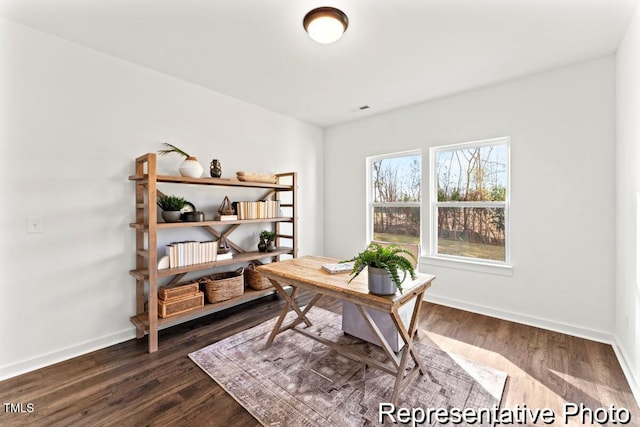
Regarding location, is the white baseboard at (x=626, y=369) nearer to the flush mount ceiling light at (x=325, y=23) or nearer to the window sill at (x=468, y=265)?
the window sill at (x=468, y=265)

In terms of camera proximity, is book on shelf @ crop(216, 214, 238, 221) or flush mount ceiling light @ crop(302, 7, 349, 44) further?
book on shelf @ crop(216, 214, 238, 221)

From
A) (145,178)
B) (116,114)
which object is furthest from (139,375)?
(116,114)

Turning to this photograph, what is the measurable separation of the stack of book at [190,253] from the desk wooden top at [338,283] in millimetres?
822

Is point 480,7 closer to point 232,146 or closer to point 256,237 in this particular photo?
point 232,146

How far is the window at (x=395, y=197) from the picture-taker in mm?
3725

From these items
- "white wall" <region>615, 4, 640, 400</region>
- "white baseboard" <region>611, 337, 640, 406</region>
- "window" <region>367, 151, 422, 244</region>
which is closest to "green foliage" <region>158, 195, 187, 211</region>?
"window" <region>367, 151, 422, 244</region>

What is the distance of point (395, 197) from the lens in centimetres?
396

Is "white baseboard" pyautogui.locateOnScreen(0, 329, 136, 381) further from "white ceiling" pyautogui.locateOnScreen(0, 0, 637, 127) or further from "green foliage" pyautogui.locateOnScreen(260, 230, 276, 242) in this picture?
"white ceiling" pyautogui.locateOnScreen(0, 0, 637, 127)

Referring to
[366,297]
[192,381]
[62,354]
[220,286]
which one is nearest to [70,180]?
[62,354]

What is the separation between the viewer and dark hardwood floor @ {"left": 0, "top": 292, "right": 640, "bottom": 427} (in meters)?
1.62

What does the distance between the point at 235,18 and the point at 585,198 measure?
3407mm

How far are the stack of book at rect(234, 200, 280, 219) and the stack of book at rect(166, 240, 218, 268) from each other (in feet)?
1.56

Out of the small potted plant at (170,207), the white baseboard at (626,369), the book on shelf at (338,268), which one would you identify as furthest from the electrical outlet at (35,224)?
the white baseboard at (626,369)

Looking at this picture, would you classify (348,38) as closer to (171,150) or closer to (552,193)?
(171,150)
